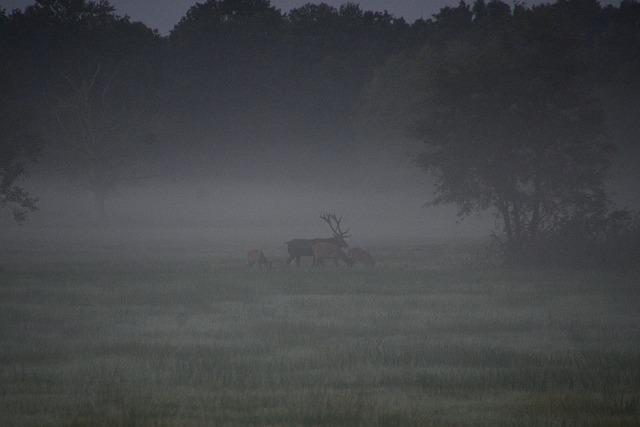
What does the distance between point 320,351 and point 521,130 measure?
762 inches

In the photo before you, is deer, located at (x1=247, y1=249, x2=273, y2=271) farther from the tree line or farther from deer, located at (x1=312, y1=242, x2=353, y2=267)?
the tree line

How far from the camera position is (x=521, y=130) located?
31.3 m

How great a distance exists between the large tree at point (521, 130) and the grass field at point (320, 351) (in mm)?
5783

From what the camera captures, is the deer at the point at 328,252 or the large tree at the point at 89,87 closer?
the deer at the point at 328,252

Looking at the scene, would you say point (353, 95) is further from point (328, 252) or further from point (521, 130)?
point (328, 252)

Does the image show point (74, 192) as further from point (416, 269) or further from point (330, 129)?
point (416, 269)

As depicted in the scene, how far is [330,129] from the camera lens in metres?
88.1

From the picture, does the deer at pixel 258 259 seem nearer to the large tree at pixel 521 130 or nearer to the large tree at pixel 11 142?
the large tree at pixel 521 130

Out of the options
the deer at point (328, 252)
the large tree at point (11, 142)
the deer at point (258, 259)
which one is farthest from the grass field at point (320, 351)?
the large tree at point (11, 142)

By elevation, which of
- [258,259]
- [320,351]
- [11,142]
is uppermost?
[11,142]

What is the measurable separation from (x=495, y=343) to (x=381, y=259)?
18687mm

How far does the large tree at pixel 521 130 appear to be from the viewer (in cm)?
3086

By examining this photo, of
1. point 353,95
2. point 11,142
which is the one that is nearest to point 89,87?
point 353,95

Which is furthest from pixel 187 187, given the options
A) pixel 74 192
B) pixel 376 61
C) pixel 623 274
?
pixel 623 274
